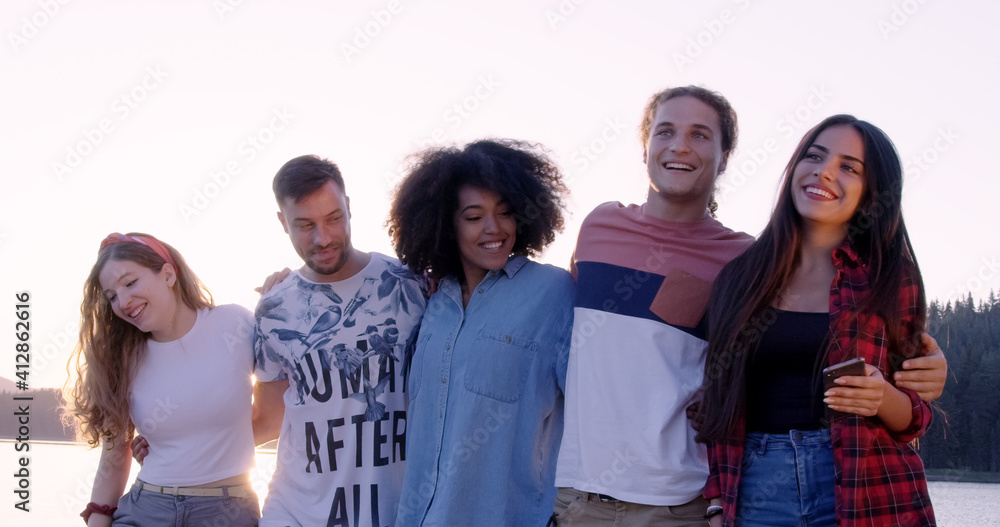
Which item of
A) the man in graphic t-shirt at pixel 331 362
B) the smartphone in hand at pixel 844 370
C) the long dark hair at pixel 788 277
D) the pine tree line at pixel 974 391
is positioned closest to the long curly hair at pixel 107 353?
the man in graphic t-shirt at pixel 331 362

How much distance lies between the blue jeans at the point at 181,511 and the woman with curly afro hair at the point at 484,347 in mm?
804

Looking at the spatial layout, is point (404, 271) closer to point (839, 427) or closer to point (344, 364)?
point (344, 364)

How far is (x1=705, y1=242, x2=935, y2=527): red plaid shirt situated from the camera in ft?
7.46

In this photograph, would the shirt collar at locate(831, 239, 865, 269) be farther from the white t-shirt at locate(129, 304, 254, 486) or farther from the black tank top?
the white t-shirt at locate(129, 304, 254, 486)

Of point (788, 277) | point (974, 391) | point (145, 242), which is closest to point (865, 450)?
point (788, 277)

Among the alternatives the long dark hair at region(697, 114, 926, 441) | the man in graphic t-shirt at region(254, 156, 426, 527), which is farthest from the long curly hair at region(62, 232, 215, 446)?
the long dark hair at region(697, 114, 926, 441)

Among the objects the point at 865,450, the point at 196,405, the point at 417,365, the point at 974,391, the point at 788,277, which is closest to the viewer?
the point at 865,450

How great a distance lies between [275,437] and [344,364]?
71 centimetres

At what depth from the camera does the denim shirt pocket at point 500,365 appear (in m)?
2.93

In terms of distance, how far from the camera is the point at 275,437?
3.58 meters

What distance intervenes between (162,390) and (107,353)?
0.34 m

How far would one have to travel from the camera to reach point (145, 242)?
3477mm

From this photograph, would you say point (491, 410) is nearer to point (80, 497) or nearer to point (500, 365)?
point (500, 365)

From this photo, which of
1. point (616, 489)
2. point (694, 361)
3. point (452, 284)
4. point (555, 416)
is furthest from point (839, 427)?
point (452, 284)
